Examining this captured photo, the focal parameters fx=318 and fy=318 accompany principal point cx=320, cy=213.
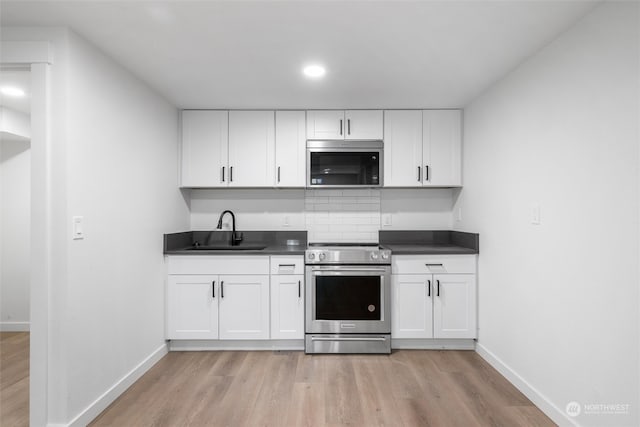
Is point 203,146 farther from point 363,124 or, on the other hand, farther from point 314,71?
point 363,124

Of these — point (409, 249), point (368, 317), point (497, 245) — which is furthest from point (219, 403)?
point (497, 245)

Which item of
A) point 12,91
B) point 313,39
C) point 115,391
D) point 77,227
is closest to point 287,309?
point 115,391

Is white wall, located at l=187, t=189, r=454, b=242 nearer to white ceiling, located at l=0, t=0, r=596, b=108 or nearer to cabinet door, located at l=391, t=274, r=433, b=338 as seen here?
cabinet door, located at l=391, t=274, r=433, b=338

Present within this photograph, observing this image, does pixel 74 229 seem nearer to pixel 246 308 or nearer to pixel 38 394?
pixel 38 394

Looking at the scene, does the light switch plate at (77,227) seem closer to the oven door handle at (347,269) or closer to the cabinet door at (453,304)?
the oven door handle at (347,269)

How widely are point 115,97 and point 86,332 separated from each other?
156 cm

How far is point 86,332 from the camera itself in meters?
1.92

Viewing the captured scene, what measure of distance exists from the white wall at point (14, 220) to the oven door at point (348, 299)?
3259 mm

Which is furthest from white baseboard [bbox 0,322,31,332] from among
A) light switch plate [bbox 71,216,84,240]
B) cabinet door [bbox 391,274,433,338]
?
cabinet door [bbox 391,274,433,338]

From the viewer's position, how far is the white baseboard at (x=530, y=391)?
1.85 meters

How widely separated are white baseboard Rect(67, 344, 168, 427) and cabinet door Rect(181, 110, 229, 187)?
161cm

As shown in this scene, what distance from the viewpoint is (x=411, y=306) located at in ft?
9.57

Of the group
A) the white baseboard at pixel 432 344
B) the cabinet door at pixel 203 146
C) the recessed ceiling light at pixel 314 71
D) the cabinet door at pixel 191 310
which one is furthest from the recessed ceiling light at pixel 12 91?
the white baseboard at pixel 432 344

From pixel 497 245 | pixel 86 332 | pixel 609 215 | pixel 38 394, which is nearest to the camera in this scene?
pixel 609 215
